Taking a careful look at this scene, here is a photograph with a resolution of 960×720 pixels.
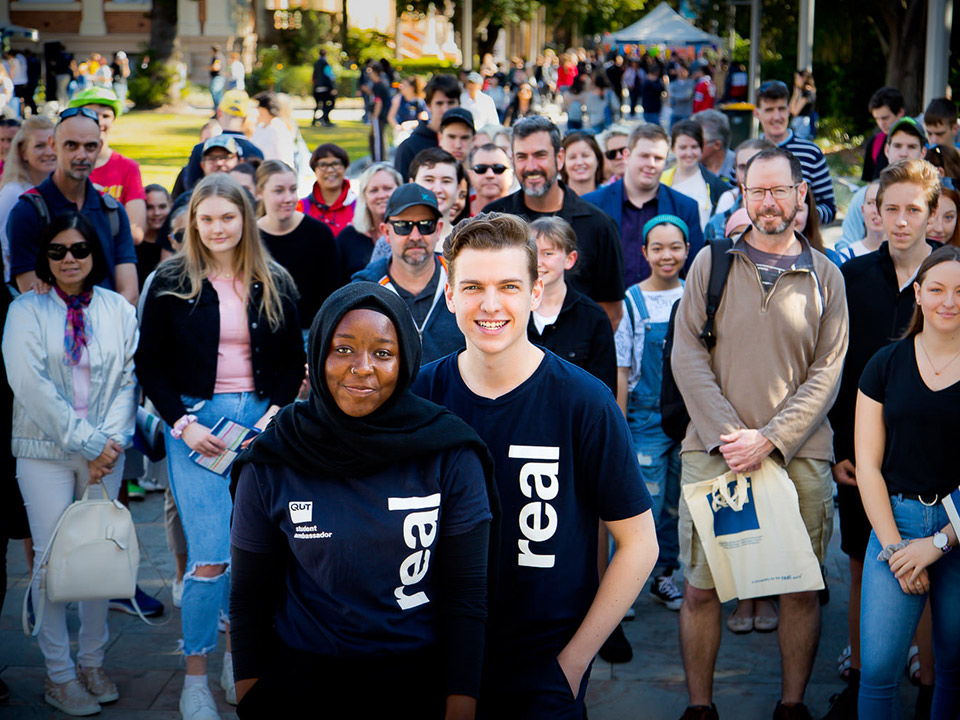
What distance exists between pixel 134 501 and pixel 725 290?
4445mm

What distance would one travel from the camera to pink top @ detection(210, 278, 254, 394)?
4.66 m

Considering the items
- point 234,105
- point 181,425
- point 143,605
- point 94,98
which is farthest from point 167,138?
point 181,425

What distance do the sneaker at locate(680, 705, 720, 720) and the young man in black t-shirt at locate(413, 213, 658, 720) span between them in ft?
5.42

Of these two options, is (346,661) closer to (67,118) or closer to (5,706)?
(5,706)

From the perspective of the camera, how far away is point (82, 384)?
4762mm

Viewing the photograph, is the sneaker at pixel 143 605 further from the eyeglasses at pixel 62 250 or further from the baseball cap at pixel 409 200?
the baseball cap at pixel 409 200

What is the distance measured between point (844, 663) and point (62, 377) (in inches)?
144

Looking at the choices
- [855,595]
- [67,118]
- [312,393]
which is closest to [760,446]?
[855,595]

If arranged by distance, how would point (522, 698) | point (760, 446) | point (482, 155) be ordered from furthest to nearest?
point (482, 155), point (760, 446), point (522, 698)

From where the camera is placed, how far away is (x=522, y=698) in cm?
284

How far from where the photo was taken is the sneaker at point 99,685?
185 inches

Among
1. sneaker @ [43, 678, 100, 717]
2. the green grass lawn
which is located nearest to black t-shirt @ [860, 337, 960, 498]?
sneaker @ [43, 678, 100, 717]

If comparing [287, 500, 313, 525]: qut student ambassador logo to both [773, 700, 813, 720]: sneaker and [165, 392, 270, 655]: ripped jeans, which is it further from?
[773, 700, 813, 720]: sneaker

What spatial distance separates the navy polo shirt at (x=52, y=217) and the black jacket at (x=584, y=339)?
219cm
